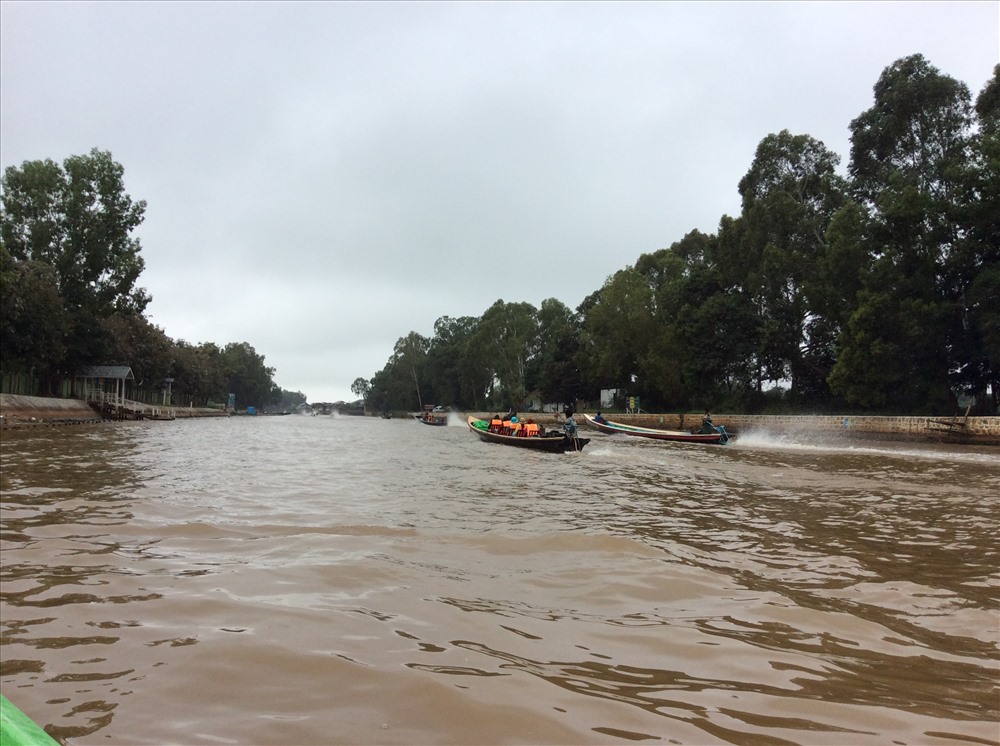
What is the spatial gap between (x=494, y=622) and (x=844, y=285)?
37657mm

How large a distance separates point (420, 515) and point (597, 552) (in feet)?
9.46

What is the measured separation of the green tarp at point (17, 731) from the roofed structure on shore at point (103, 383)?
5655 centimetres

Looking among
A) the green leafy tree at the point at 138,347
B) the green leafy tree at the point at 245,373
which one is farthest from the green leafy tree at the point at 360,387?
the green leafy tree at the point at 138,347

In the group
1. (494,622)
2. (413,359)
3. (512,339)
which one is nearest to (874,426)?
(494,622)

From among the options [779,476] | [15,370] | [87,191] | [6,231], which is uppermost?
[87,191]

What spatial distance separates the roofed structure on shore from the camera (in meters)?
49.4

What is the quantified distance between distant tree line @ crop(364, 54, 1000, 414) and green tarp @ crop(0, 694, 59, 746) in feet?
114

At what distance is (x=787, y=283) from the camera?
1618 inches

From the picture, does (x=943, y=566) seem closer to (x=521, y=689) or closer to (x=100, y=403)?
(x=521, y=689)

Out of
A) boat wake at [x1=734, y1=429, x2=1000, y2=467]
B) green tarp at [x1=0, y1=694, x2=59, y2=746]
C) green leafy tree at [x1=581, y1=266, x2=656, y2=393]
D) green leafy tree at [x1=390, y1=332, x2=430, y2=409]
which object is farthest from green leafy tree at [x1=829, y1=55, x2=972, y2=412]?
green leafy tree at [x1=390, y1=332, x2=430, y2=409]

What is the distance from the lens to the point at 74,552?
5.33 metres

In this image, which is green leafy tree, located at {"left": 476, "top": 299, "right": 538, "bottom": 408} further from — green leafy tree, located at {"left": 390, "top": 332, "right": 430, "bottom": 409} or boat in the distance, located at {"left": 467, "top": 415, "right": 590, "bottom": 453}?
boat in the distance, located at {"left": 467, "top": 415, "right": 590, "bottom": 453}

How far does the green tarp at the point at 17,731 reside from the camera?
1.08 metres

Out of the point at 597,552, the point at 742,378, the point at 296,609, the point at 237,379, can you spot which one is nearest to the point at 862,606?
the point at 597,552
